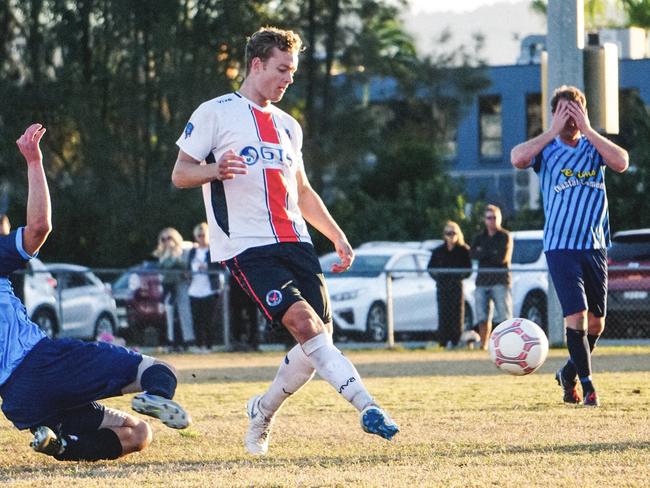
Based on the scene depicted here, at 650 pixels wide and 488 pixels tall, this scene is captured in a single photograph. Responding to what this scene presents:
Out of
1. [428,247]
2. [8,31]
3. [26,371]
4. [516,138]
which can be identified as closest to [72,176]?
[8,31]

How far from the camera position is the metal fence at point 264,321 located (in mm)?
21516

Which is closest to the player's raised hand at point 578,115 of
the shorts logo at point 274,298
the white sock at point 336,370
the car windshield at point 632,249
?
the white sock at point 336,370

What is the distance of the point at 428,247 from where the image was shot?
Answer: 26.8m

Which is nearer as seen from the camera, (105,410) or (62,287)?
(105,410)

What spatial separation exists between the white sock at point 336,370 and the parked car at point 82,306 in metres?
15.1

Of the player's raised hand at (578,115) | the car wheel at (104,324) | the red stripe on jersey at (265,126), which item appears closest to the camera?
the red stripe on jersey at (265,126)

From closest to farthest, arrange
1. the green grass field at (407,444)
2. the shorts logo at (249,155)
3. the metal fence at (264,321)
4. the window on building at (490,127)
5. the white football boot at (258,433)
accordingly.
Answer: the green grass field at (407,444) → the shorts logo at (249,155) → the white football boot at (258,433) → the metal fence at (264,321) → the window on building at (490,127)

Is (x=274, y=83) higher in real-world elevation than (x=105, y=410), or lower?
higher

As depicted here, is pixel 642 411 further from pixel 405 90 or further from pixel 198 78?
pixel 405 90

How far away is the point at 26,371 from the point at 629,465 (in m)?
2.89

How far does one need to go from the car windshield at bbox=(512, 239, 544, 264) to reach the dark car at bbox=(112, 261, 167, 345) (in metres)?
5.65

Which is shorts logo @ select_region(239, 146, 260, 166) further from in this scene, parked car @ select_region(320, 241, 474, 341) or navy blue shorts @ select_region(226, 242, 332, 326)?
parked car @ select_region(320, 241, 474, 341)

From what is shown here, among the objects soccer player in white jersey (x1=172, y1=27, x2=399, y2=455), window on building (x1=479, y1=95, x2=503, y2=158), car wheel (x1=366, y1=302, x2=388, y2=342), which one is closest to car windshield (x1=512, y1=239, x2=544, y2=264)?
car wheel (x1=366, y1=302, x2=388, y2=342)

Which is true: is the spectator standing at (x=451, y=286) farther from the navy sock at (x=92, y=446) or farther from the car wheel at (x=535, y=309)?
the navy sock at (x=92, y=446)
